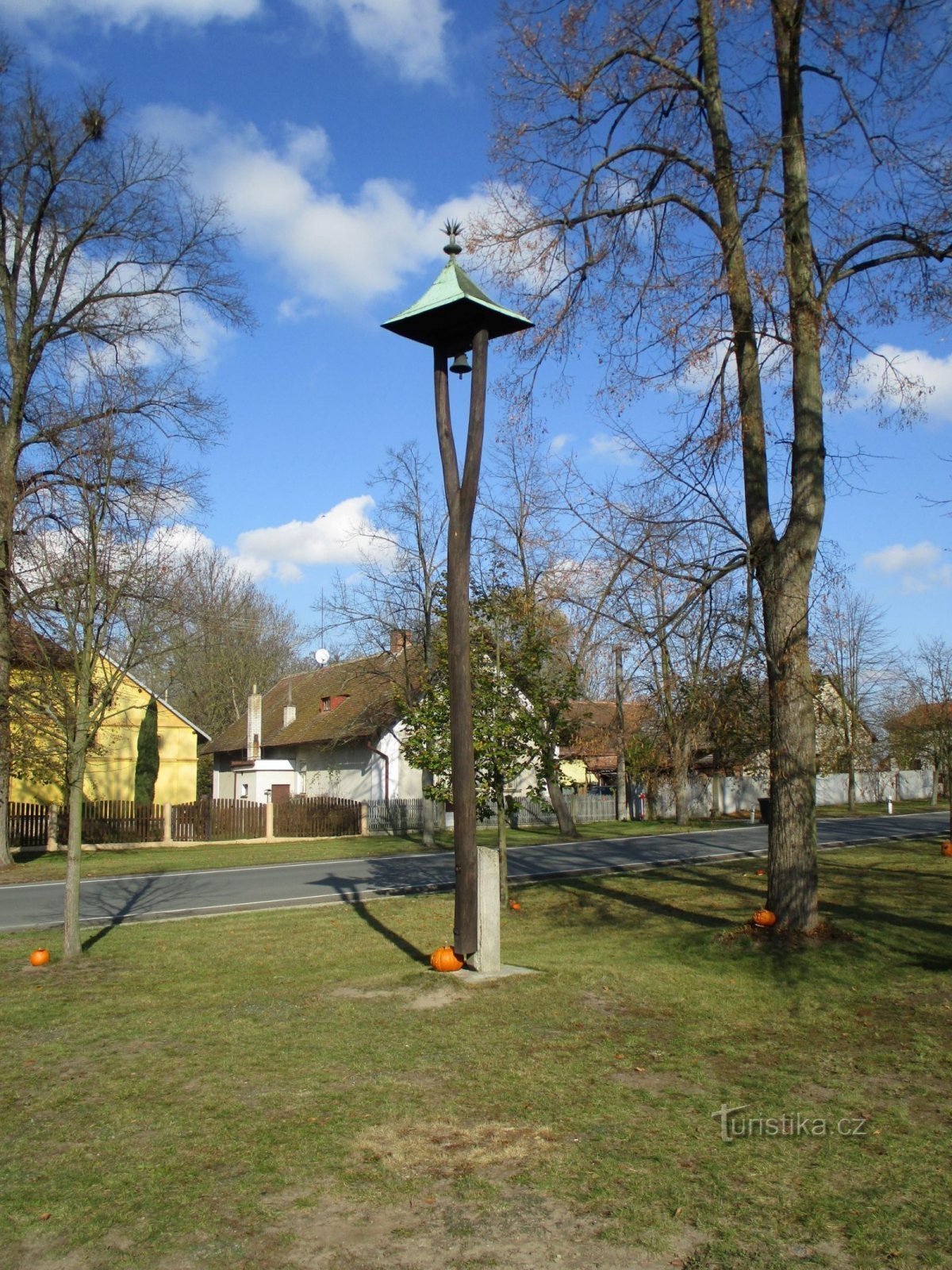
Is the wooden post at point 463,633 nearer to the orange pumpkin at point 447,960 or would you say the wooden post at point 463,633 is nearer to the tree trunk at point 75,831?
the orange pumpkin at point 447,960

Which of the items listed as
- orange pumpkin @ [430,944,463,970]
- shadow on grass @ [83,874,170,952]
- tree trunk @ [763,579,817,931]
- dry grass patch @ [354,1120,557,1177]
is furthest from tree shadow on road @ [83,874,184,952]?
tree trunk @ [763,579,817,931]

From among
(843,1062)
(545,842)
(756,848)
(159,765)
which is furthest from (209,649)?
(843,1062)

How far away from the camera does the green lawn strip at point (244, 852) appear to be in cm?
2403

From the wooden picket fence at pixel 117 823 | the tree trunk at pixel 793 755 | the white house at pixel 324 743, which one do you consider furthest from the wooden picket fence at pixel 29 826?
the tree trunk at pixel 793 755

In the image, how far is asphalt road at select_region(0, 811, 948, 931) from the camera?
16.3 metres

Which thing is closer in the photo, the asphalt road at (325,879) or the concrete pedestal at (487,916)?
the concrete pedestal at (487,916)

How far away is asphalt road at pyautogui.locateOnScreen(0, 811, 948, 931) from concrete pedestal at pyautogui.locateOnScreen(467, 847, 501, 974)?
721 cm

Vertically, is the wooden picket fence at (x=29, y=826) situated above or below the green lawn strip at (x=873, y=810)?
above

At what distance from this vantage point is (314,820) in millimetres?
35875

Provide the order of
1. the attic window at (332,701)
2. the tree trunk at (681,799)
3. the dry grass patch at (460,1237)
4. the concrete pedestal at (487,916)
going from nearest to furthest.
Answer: the dry grass patch at (460,1237), the concrete pedestal at (487,916), the tree trunk at (681,799), the attic window at (332,701)

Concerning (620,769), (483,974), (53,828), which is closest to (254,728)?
(53,828)

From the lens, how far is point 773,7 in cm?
1075
